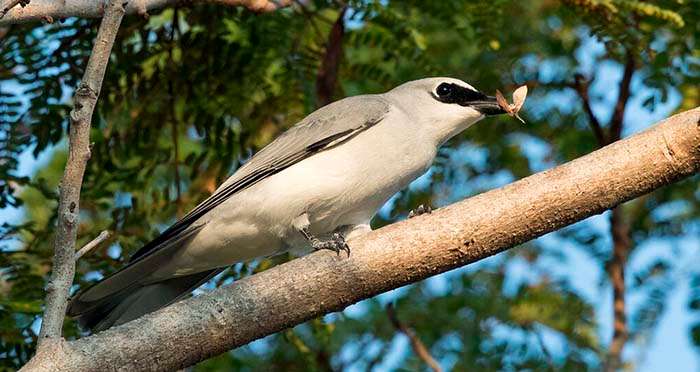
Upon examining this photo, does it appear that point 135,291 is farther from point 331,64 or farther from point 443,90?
point 443,90

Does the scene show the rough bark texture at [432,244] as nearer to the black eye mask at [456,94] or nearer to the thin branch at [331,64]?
the black eye mask at [456,94]

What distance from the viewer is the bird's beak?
5.00 m

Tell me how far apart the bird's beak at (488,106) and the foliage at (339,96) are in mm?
468

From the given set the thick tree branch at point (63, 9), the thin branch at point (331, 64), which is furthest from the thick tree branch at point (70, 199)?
the thin branch at point (331, 64)

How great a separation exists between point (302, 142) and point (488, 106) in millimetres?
872

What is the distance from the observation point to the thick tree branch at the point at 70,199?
127 inches

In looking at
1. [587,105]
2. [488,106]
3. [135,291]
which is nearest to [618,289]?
[587,105]

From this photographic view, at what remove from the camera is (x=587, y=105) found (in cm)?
559

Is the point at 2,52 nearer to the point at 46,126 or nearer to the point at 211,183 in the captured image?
the point at 46,126

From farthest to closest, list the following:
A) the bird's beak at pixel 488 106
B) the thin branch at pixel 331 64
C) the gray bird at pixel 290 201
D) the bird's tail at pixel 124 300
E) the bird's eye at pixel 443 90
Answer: the thin branch at pixel 331 64, the bird's eye at pixel 443 90, the bird's beak at pixel 488 106, the gray bird at pixel 290 201, the bird's tail at pixel 124 300

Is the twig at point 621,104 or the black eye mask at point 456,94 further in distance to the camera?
the twig at point 621,104

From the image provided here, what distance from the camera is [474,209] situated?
364 centimetres

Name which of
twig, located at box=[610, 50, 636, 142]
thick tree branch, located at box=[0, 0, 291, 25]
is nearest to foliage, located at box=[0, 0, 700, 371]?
twig, located at box=[610, 50, 636, 142]

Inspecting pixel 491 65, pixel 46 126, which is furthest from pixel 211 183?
pixel 491 65
